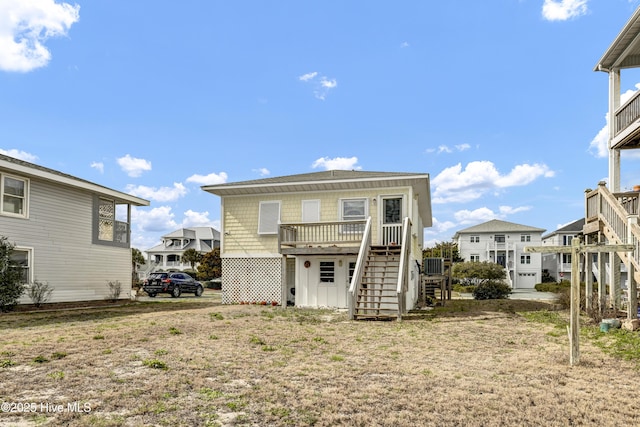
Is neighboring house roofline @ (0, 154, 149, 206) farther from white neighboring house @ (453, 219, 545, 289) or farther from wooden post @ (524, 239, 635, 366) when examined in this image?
white neighboring house @ (453, 219, 545, 289)

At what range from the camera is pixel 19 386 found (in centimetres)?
605

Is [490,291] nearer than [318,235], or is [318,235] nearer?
[318,235]

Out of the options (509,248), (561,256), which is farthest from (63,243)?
(561,256)

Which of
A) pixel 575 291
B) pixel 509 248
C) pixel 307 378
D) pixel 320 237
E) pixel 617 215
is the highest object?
pixel 617 215

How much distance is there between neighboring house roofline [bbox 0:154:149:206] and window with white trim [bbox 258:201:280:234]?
6.76 metres

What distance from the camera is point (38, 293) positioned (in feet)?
55.6

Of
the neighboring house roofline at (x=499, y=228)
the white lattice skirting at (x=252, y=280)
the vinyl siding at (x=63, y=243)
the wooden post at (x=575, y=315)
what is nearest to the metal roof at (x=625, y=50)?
the wooden post at (x=575, y=315)

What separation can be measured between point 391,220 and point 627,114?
825 cm

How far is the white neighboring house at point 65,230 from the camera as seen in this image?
54.7 ft

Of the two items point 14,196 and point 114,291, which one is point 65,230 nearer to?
point 14,196

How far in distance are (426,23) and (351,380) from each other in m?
12.7

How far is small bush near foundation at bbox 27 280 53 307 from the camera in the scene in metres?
16.8

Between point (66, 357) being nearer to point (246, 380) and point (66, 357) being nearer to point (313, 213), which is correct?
point (246, 380)

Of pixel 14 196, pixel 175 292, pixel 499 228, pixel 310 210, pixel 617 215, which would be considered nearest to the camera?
pixel 617 215
